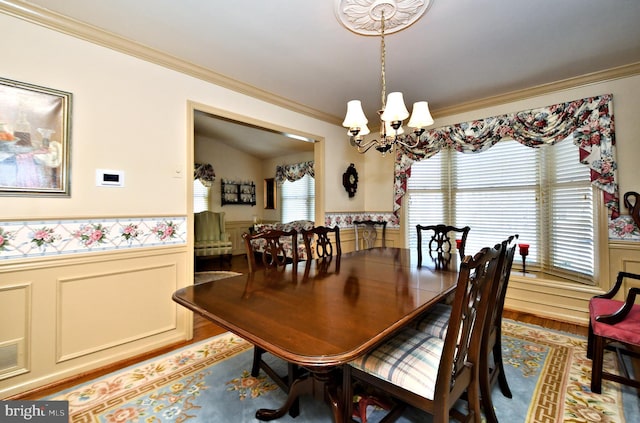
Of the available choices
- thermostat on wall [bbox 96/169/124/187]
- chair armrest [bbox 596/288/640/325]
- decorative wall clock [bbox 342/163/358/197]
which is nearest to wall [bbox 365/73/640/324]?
chair armrest [bbox 596/288/640/325]

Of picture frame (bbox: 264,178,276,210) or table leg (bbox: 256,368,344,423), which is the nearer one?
table leg (bbox: 256,368,344,423)

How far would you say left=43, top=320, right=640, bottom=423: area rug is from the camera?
1469 millimetres

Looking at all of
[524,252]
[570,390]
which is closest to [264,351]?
[570,390]

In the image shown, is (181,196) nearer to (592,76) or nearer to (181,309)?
(181,309)

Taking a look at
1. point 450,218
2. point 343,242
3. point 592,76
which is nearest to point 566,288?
point 450,218

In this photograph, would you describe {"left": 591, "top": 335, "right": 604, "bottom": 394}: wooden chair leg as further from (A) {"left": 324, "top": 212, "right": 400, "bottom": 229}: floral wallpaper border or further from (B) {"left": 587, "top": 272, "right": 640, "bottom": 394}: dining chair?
(A) {"left": 324, "top": 212, "right": 400, "bottom": 229}: floral wallpaper border

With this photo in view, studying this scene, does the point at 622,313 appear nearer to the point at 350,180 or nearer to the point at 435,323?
the point at 435,323

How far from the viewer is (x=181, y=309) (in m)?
2.36

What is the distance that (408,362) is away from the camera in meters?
1.15

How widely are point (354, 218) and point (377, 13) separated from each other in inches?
109

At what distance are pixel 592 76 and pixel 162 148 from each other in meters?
3.90

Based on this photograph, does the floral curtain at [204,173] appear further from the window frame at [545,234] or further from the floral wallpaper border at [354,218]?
the window frame at [545,234]

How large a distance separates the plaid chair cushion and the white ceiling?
1.85 m

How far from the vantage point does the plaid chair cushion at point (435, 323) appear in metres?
1.43
